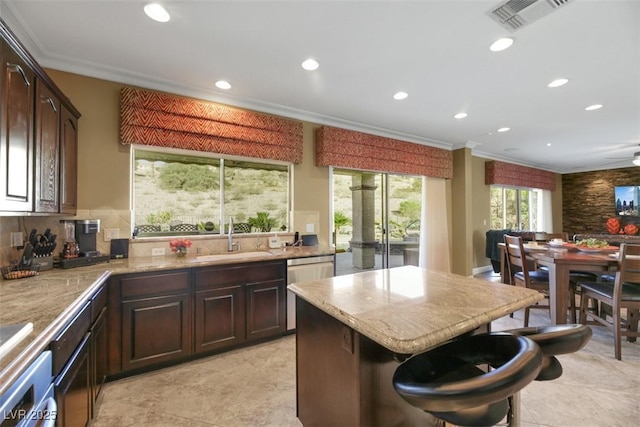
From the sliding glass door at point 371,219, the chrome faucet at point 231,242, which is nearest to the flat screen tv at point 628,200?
the sliding glass door at point 371,219

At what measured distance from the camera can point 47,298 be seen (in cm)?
141

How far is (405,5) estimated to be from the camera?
179 centimetres

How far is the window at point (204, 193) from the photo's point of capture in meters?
2.92

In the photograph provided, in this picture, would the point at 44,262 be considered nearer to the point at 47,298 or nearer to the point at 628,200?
the point at 47,298

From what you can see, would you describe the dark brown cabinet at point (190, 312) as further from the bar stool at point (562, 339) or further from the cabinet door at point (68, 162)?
the bar stool at point (562, 339)

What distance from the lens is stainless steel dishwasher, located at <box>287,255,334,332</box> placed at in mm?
2918

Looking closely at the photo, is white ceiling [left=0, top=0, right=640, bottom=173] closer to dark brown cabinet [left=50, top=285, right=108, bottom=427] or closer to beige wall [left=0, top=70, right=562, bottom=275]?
beige wall [left=0, top=70, right=562, bottom=275]

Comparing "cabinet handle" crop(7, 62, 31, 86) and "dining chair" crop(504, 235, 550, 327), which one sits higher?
"cabinet handle" crop(7, 62, 31, 86)

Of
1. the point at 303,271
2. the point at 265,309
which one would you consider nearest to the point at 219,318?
the point at 265,309

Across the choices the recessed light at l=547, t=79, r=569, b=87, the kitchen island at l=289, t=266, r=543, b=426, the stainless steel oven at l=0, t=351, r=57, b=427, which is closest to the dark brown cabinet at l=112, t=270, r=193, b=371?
the stainless steel oven at l=0, t=351, r=57, b=427

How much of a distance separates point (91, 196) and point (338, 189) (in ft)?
9.63

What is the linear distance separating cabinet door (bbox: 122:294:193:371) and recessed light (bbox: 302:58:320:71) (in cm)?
233

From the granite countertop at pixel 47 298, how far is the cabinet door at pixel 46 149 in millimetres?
476

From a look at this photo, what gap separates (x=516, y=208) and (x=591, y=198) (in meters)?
2.47
